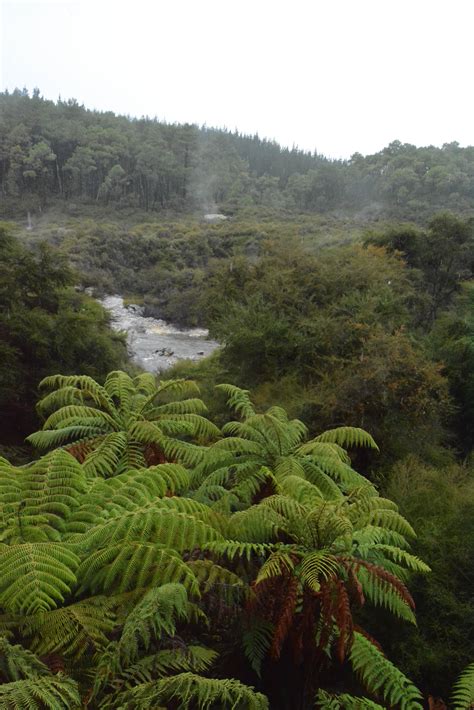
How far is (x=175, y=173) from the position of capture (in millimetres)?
69125

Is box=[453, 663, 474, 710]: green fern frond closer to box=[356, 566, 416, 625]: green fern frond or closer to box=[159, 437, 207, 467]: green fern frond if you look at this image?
box=[356, 566, 416, 625]: green fern frond

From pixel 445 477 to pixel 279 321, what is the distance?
557 centimetres

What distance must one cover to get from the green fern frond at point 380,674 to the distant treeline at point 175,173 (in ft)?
180

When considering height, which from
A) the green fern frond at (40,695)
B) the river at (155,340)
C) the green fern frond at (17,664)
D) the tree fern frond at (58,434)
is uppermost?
the green fern frond at (40,695)

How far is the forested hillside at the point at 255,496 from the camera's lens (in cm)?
224

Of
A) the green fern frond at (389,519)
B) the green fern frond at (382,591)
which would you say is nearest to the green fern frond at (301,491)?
the green fern frond at (389,519)

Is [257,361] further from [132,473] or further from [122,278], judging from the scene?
[122,278]

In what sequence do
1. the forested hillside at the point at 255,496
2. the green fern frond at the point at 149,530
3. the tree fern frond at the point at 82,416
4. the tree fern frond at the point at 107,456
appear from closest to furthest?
the forested hillside at the point at 255,496, the green fern frond at the point at 149,530, the tree fern frond at the point at 107,456, the tree fern frond at the point at 82,416

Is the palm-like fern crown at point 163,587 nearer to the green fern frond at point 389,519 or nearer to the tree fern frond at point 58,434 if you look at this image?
the green fern frond at point 389,519

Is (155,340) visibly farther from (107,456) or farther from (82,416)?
(107,456)

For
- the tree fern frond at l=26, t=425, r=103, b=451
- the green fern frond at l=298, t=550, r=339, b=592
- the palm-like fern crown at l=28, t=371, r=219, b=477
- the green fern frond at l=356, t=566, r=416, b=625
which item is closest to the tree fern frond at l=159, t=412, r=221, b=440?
the palm-like fern crown at l=28, t=371, r=219, b=477

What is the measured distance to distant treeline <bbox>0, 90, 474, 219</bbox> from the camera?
6094cm

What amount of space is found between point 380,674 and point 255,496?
75.7 inches

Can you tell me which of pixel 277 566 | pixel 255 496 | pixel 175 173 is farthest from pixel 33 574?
pixel 175 173
